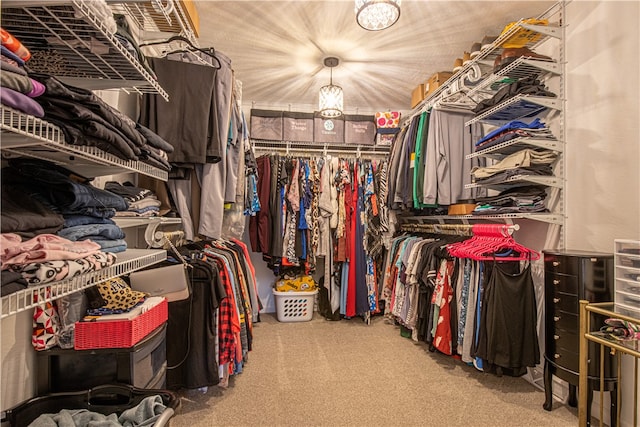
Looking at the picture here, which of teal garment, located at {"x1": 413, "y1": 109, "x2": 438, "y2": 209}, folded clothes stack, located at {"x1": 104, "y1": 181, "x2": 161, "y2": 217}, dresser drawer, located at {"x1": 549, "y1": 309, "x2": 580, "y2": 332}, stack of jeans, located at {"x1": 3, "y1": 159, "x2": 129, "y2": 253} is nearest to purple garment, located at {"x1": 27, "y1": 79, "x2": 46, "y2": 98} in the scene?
stack of jeans, located at {"x1": 3, "y1": 159, "x2": 129, "y2": 253}

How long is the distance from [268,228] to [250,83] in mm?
1549

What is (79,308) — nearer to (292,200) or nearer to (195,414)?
(195,414)

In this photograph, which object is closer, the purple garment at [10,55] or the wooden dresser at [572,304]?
the purple garment at [10,55]

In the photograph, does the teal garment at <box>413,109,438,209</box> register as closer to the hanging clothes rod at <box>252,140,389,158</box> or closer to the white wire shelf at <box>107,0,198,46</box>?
the hanging clothes rod at <box>252,140,389,158</box>

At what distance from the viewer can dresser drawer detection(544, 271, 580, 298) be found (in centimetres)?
175

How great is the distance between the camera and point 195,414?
A: 192 centimetres

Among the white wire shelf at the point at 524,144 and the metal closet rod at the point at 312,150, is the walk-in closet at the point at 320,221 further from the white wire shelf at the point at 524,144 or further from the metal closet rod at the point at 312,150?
the metal closet rod at the point at 312,150

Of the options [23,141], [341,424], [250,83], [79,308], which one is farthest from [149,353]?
[250,83]

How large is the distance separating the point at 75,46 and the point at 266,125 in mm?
3014

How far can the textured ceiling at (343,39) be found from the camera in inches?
93.7

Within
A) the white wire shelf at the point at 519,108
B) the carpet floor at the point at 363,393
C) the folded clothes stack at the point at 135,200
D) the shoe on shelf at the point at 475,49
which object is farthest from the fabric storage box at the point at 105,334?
the shoe on shelf at the point at 475,49

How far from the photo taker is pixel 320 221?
3621mm

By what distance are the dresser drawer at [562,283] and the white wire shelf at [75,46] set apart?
211 cm

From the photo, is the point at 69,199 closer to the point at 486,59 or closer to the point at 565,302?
the point at 565,302
